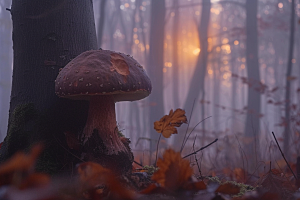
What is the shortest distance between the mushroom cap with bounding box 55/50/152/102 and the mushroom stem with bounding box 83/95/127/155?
0.23 meters

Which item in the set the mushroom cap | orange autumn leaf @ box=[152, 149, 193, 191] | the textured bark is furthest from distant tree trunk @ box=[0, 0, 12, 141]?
orange autumn leaf @ box=[152, 149, 193, 191]

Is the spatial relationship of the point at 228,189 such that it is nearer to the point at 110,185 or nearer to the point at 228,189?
the point at 228,189

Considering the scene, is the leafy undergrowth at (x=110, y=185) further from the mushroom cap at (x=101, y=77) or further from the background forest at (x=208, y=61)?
the background forest at (x=208, y=61)

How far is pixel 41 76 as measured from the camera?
1748 millimetres

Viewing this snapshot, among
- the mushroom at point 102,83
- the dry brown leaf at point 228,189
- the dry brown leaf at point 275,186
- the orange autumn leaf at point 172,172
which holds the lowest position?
the dry brown leaf at point 275,186

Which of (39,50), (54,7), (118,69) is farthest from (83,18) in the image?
(118,69)

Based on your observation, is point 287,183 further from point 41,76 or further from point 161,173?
point 41,76

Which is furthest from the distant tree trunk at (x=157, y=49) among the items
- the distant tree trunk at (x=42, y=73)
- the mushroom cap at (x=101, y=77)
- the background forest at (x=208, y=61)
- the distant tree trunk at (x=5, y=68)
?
the distant tree trunk at (x=5, y=68)

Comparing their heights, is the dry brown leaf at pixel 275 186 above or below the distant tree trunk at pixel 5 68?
below

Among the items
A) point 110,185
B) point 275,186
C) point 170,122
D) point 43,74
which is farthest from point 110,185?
point 43,74

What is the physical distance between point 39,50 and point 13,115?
0.56 m

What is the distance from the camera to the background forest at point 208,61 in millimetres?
5684

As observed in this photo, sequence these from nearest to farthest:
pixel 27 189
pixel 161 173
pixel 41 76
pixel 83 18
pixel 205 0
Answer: pixel 27 189 → pixel 161 173 → pixel 41 76 → pixel 83 18 → pixel 205 0

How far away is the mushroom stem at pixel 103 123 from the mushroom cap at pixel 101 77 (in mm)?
229
